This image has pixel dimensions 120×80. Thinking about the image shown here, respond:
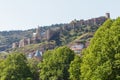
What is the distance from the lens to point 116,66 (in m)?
61.0

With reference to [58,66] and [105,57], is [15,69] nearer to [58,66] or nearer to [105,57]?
[58,66]

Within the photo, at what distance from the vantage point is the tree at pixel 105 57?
6150 centimetres

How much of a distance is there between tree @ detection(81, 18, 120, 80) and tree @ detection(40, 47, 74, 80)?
109ft

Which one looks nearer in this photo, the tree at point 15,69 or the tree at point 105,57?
the tree at point 105,57

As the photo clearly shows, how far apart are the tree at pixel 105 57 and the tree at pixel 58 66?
33.1 m

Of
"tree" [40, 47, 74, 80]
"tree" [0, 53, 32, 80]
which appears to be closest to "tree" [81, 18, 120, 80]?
"tree" [40, 47, 74, 80]

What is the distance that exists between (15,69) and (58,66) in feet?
35.1

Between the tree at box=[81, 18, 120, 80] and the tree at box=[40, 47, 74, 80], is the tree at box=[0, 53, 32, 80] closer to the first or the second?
the tree at box=[40, 47, 74, 80]

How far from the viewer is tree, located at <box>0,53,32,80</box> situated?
101 metres

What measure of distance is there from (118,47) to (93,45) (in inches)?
Answer: 229

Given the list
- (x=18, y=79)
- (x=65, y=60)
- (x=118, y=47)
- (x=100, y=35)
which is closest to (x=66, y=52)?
(x=65, y=60)

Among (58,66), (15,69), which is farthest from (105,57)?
(15,69)

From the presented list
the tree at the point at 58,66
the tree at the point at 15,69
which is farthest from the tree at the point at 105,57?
the tree at the point at 15,69

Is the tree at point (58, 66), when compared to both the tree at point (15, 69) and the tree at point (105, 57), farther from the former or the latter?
the tree at point (105, 57)
